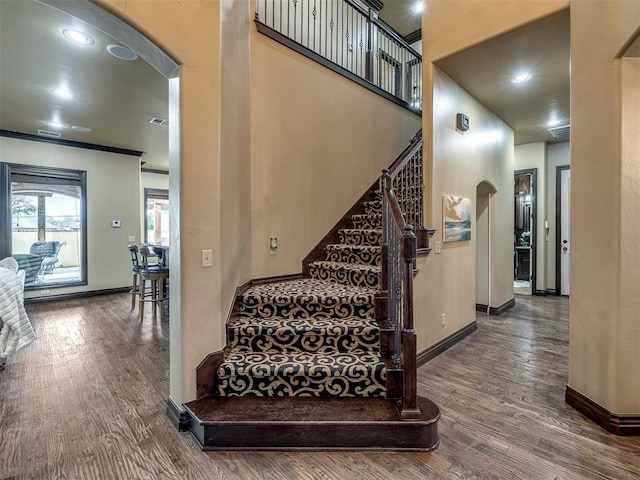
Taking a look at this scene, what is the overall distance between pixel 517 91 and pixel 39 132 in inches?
300

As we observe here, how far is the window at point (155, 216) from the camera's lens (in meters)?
9.23

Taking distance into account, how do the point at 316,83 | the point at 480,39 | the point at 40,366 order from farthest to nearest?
1. the point at 316,83
2. the point at 40,366
3. the point at 480,39

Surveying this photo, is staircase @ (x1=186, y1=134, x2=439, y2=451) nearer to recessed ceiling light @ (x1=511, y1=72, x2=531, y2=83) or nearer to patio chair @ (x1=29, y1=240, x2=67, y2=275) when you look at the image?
recessed ceiling light @ (x1=511, y1=72, x2=531, y2=83)

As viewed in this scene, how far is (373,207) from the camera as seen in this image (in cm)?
472

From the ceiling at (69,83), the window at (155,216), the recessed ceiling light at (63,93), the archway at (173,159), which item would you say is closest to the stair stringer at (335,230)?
the archway at (173,159)

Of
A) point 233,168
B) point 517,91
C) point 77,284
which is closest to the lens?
point 233,168

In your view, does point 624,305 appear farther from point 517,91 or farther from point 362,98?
point 362,98

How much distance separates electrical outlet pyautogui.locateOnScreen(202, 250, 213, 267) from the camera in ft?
7.66

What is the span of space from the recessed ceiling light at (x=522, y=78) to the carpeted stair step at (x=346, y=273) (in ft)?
8.75

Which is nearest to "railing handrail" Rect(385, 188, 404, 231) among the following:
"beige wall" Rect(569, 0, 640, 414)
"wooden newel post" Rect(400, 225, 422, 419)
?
"wooden newel post" Rect(400, 225, 422, 419)

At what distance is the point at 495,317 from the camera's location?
507cm

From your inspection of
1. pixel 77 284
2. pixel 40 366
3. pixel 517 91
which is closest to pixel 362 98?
pixel 517 91

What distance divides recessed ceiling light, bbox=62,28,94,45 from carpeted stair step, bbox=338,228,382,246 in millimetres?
3349

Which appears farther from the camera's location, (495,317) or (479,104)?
(495,317)
